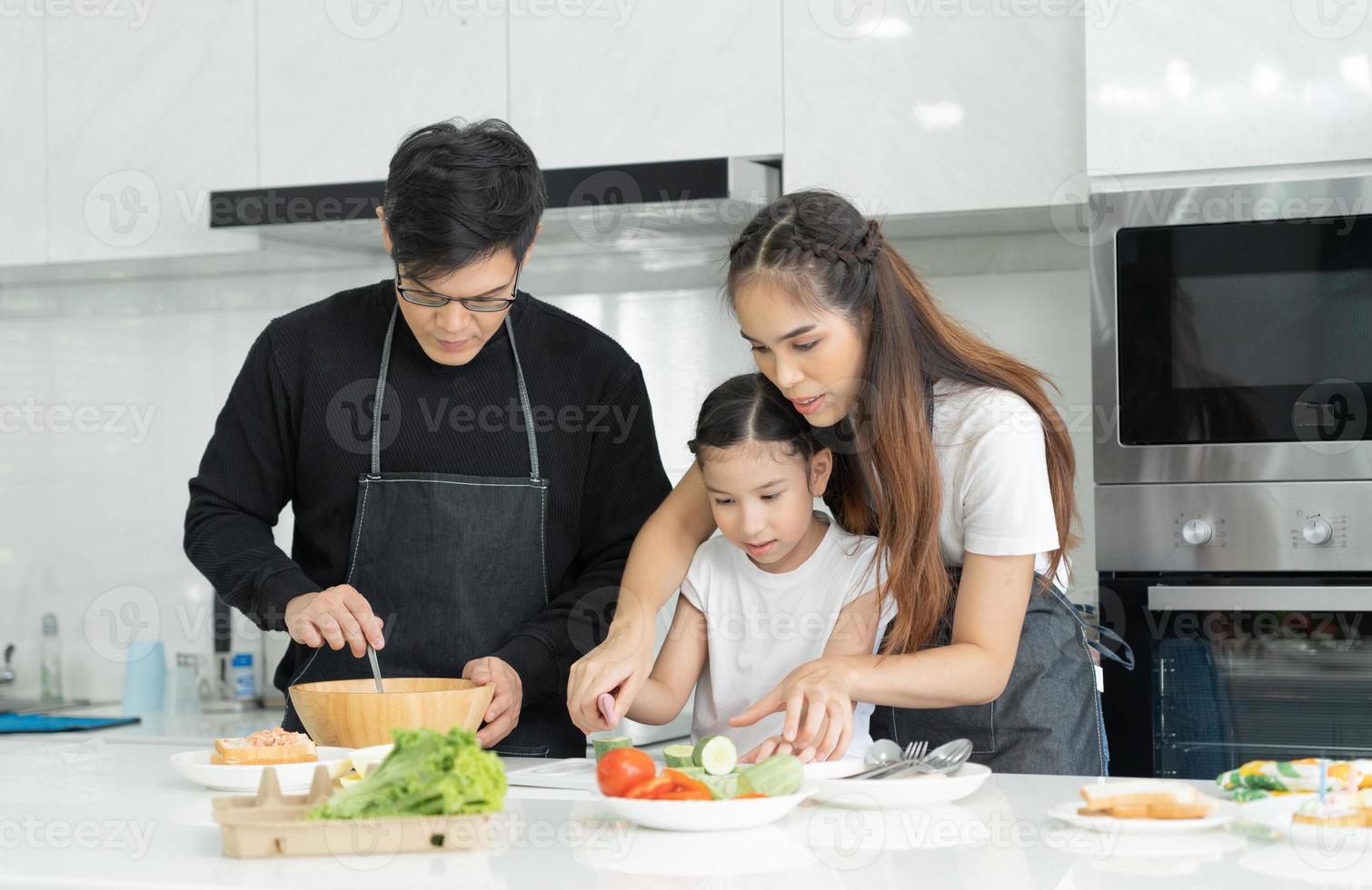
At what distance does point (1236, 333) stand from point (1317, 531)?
304 millimetres

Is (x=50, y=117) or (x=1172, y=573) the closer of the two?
(x=1172, y=573)

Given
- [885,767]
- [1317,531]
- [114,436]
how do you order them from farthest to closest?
[114,436] < [1317,531] < [885,767]

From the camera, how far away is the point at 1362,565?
2004mm

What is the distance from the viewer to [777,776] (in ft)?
3.63

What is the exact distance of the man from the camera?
5.61ft

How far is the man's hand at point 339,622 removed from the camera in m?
1.47

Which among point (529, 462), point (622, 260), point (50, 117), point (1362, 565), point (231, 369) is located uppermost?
point (50, 117)

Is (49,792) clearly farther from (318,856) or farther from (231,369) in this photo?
(231,369)

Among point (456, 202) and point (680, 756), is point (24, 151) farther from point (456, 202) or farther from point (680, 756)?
point (680, 756)

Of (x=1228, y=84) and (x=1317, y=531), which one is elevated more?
(x=1228, y=84)

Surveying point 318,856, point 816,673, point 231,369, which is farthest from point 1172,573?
point 231,369

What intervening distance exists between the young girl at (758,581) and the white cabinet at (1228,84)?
0.78m

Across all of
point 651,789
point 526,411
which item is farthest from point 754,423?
point 651,789

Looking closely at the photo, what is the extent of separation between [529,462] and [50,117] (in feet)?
5.11
